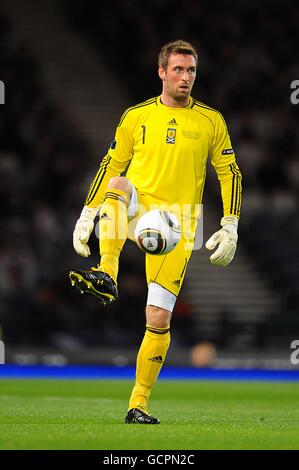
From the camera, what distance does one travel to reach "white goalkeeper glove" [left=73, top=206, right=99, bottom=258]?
26.8ft

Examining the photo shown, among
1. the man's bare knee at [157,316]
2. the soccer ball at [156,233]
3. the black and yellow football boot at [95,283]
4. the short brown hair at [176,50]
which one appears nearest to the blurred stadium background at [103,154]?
the man's bare knee at [157,316]

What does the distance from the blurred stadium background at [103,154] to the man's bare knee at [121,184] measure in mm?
9251

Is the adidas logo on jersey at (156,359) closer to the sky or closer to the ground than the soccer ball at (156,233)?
closer to the ground

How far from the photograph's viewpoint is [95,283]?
7500mm

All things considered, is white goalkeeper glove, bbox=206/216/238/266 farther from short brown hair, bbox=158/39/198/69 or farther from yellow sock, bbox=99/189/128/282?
short brown hair, bbox=158/39/198/69

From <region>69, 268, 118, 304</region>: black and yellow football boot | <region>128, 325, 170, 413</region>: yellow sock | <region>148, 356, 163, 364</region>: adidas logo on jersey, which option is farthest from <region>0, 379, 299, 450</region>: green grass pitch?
<region>69, 268, 118, 304</region>: black and yellow football boot

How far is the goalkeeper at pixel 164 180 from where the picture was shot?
820cm

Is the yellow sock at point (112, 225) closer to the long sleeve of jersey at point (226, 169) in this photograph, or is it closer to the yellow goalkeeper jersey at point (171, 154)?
the yellow goalkeeper jersey at point (171, 154)

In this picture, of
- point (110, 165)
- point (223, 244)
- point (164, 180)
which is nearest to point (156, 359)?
point (223, 244)

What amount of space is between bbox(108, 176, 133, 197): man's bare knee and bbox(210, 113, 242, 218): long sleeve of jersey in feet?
2.69

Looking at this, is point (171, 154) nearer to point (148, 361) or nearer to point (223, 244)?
point (223, 244)

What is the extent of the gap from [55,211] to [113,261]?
36.4 feet
